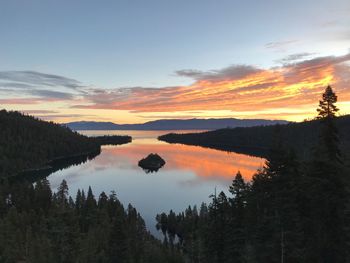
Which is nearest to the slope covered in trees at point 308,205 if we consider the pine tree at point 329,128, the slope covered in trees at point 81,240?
the pine tree at point 329,128

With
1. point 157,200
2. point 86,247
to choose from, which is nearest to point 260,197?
point 86,247

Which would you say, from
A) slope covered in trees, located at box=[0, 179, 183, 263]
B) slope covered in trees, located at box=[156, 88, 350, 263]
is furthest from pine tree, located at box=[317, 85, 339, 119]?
slope covered in trees, located at box=[0, 179, 183, 263]

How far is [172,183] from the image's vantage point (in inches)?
7057

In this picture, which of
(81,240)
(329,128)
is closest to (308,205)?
(329,128)

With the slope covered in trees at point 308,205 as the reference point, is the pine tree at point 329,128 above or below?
above

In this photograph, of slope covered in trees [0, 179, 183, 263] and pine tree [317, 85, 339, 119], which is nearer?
pine tree [317, 85, 339, 119]

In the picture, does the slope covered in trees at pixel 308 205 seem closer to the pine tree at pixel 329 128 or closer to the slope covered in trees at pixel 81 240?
the pine tree at pixel 329 128

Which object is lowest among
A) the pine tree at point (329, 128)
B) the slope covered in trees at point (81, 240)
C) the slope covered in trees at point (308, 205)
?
→ the slope covered in trees at point (81, 240)

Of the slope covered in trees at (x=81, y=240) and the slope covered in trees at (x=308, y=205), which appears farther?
the slope covered in trees at (x=81, y=240)

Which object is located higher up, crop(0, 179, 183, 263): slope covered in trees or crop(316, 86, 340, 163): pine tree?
crop(316, 86, 340, 163): pine tree

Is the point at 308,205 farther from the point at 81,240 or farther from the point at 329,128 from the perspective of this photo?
the point at 81,240

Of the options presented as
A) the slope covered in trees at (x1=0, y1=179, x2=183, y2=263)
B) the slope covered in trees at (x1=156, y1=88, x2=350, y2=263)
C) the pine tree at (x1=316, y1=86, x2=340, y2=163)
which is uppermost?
the pine tree at (x1=316, y1=86, x2=340, y2=163)

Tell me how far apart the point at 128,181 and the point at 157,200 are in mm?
54932

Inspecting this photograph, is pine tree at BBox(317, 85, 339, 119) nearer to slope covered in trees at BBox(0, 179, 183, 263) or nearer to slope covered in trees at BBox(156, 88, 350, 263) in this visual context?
slope covered in trees at BBox(156, 88, 350, 263)
